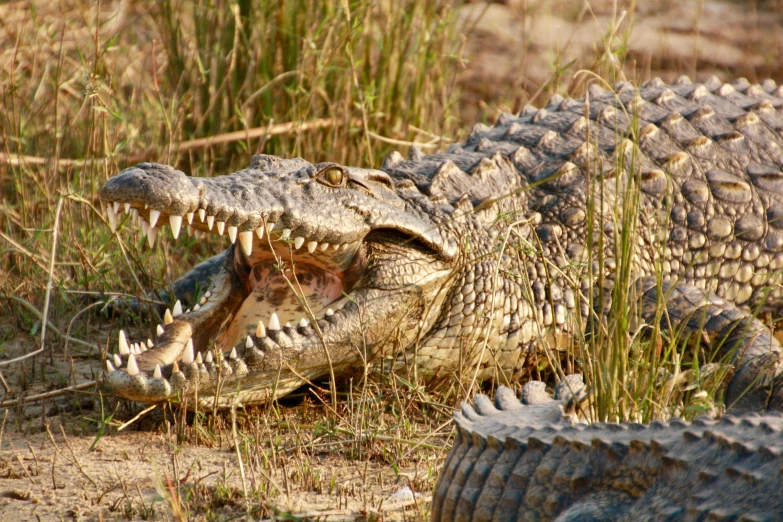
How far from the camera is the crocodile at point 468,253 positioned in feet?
10.8

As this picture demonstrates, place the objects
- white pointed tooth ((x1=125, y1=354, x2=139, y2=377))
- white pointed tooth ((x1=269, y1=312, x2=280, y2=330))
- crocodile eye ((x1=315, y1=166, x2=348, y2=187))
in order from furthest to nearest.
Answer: crocodile eye ((x1=315, y1=166, x2=348, y2=187))
white pointed tooth ((x1=269, y1=312, x2=280, y2=330))
white pointed tooth ((x1=125, y1=354, x2=139, y2=377))

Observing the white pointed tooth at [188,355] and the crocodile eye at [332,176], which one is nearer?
the white pointed tooth at [188,355]

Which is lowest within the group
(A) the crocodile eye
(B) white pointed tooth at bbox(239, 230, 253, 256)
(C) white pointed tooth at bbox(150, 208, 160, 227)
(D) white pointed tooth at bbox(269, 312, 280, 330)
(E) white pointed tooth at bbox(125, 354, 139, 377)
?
(E) white pointed tooth at bbox(125, 354, 139, 377)

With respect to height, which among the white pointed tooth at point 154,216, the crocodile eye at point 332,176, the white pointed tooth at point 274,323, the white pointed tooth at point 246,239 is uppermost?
the crocodile eye at point 332,176

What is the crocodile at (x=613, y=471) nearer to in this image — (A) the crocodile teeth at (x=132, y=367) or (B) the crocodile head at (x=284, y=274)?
(B) the crocodile head at (x=284, y=274)

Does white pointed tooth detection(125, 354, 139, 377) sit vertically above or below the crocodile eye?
below

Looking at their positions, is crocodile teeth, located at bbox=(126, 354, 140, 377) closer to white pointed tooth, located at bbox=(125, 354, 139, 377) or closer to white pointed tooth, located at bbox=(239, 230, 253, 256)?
white pointed tooth, located at bbox=(125, 354, 139, 377)

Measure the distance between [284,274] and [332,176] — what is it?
0.52m

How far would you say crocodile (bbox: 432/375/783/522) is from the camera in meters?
1.90

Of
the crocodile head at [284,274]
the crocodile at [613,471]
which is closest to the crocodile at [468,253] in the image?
the crocodile head at [284,274]

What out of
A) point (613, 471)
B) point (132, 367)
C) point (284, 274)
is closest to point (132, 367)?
point (132, 367)

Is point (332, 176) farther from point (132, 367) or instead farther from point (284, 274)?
point (132, 367)

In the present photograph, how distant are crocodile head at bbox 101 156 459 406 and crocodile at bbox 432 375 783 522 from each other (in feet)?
3.65

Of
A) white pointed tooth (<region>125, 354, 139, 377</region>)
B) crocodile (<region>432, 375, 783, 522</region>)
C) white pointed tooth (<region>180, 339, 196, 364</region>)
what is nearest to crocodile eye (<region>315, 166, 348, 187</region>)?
white pointed tooth (<region>180, 339, 196, 364</region>)
